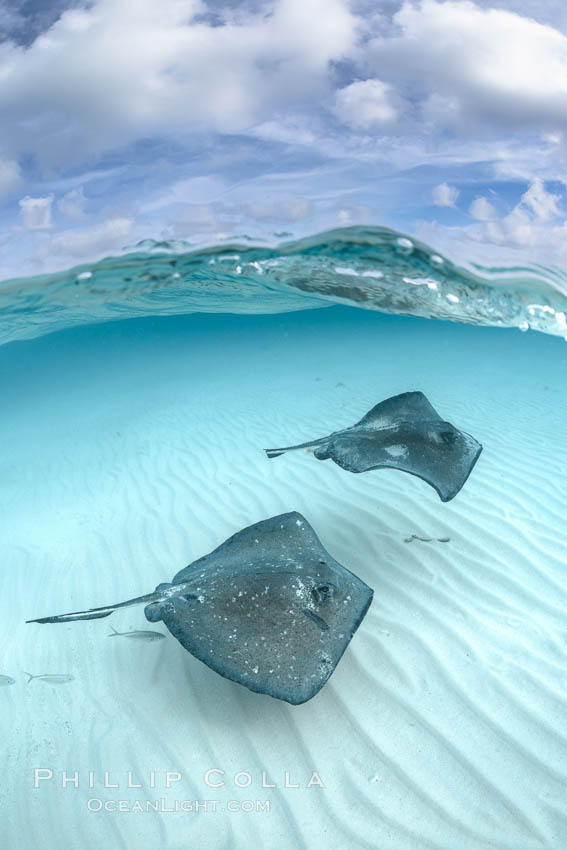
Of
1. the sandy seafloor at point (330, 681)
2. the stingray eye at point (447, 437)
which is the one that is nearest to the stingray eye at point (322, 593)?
the sandy seafloor at point (330, 681)

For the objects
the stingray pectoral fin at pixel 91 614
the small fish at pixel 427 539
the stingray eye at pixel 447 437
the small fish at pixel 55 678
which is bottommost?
the small fish at pixel 427 539

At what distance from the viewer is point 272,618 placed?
325cm

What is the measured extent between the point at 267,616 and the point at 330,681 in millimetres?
972

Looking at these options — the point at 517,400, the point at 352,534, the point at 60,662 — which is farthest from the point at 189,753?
the point at 517,400

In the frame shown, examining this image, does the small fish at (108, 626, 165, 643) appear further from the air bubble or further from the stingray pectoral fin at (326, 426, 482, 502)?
the air bubble

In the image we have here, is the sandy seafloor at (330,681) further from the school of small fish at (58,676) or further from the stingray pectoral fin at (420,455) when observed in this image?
the stingray pectoral fin at (420,455)

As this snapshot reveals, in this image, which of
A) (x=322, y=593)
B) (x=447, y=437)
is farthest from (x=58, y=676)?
(x=447, y=437)

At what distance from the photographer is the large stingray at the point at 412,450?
4500 mm

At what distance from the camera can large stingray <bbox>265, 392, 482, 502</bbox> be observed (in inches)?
177

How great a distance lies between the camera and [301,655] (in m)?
3.02

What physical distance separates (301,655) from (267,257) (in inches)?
257

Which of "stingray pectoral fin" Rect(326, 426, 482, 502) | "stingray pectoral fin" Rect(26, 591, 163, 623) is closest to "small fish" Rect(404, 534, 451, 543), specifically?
"stingray pectoral fin" Rect(326, 426, 482, 502)

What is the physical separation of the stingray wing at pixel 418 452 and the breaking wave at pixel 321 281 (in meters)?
3.26

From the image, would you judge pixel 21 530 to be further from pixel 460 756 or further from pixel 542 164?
pixel 542 164
